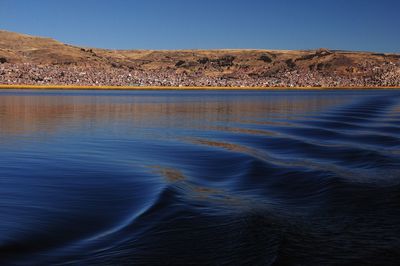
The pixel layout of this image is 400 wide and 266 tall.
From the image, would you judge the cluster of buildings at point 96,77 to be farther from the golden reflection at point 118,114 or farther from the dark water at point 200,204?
the dark water at point 200,204

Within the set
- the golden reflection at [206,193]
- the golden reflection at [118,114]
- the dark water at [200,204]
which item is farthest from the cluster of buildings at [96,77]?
the golden reflection at [206,193]

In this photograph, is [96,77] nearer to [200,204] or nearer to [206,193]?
[206,193]

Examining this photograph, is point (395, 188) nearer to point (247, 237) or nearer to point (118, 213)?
point (247, 237)

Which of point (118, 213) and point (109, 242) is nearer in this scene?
point (109, 242)

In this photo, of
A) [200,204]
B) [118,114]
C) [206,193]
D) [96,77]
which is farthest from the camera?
[96,77]

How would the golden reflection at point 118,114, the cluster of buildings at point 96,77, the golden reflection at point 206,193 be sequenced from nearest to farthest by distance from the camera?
the golden reflection at point 206,193
the golden reflection at point 118,114
the cluster of buildings at point 96,77

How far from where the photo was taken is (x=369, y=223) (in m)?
8.08

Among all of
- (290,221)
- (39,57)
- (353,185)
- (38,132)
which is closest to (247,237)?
(290,221)

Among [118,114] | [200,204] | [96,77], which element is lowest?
[200,204]

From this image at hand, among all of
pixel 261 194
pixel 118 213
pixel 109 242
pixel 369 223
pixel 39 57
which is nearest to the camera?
pixel 109 242

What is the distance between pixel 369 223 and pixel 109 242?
406 cm

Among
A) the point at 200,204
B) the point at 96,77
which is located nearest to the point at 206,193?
the point at 200,204

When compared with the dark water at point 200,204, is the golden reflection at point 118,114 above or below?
above

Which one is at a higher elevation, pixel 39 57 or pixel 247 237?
pixel 39 57
